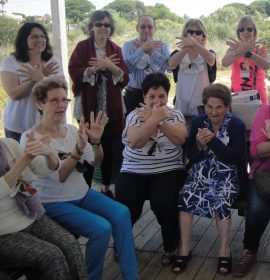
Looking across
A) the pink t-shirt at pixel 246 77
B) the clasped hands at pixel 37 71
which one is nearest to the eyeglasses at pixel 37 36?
the clasped hands at pixel 37 71

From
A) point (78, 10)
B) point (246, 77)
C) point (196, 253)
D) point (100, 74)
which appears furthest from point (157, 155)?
point (78, 10)

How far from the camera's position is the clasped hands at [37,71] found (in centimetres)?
329

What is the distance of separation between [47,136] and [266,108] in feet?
4.48

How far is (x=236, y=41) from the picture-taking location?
3908mm

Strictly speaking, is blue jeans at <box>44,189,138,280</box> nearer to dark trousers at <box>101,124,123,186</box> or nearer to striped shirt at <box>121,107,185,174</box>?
striped shirt at <box>121,107,185,174</box>

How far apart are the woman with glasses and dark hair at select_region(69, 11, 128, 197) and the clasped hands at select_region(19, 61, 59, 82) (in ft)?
1.29

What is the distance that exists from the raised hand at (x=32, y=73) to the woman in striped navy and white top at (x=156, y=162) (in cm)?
73

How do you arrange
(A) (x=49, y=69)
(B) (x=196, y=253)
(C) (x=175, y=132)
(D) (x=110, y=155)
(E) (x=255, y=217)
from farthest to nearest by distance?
(D) (x=110, y=155) < (A) (x=49, y=69) < (B) (x=196, y=253) < (C) (x=175, y=132) < (E) (x=255, y=217)

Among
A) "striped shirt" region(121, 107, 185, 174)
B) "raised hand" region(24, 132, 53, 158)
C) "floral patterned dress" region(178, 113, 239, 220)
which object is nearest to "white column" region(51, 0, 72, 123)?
"striped shirt" region(121, 107, 185, 174)

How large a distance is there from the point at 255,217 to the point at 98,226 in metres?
0.98

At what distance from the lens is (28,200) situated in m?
2.31

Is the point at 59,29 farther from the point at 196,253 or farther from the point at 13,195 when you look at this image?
the point at 13,195

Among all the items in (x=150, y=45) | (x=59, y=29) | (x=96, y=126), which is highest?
(x=59, y=29)

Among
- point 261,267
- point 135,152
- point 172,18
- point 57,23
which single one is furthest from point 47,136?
point 172,18
